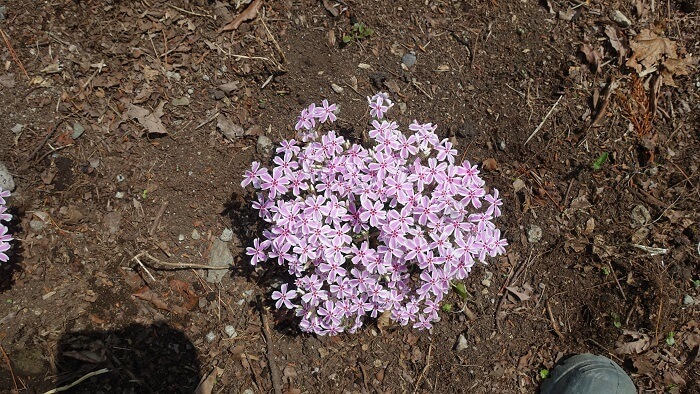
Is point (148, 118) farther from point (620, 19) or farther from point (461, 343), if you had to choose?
point (620, 19)

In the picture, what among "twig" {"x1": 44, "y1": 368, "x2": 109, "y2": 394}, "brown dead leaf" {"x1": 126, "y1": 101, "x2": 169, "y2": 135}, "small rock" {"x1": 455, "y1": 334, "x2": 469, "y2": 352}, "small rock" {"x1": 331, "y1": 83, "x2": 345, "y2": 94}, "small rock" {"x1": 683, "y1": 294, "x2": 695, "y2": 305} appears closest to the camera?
"twig" {"x1": 44, "y1": 368, "x2": 109, "y2": 394}

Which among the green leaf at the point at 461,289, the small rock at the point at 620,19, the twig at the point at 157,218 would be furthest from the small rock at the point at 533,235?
the twig at the point at 157,218

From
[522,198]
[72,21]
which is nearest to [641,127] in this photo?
[522,198]

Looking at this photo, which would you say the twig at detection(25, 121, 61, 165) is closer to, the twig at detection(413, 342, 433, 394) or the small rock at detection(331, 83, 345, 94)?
the small rock at detection(331, 83, 345, 94)

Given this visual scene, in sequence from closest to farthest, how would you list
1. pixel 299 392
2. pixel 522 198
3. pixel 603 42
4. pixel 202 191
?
pixel 299 392 < pixel 202 191 < pixel 522 198 < pixel 603 42

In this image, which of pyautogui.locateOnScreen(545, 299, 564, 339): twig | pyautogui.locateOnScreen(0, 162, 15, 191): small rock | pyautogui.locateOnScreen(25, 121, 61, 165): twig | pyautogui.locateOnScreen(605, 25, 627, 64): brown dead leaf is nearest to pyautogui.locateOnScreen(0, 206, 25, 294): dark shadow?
pyautogui.locateOnScreen(0, 162, 15, 191): small rock

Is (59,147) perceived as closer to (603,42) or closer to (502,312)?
(502,312)
